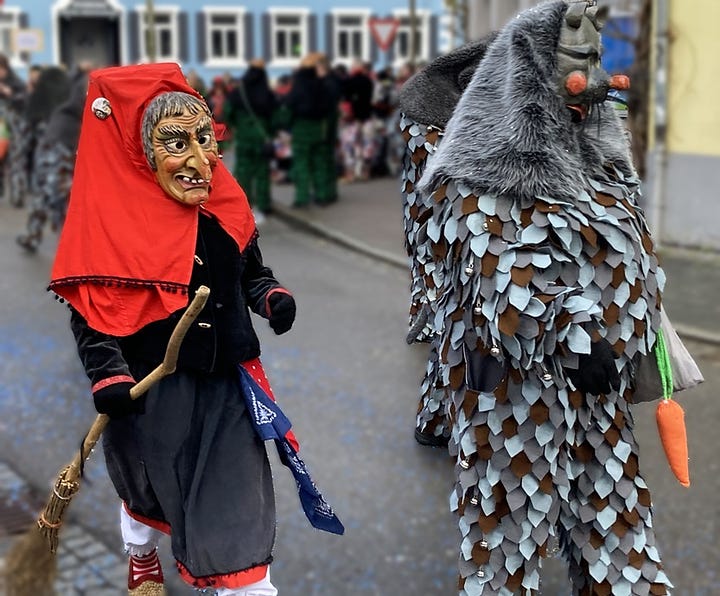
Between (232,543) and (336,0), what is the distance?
33207 millimetres

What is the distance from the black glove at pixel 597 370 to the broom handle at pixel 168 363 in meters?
0.95

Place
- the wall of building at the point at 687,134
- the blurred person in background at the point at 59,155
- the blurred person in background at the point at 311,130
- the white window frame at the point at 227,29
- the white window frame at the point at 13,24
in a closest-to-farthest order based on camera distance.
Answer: the blurred person in background at the point at 59,155 → the wall of building at the point at 687,134 → the blurred person in background at the point at 311,130 → the white window frame at the point at 13,24 → the white window frame at the point at 227,29

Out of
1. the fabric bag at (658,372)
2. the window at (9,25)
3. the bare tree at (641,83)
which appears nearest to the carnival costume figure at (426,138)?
the fabric bag at (658,372)

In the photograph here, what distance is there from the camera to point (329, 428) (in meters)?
5.86

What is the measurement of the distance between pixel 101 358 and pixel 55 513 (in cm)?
55

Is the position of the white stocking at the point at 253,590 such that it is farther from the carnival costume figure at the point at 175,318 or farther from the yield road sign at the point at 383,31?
the yield road sign at the point at 383,31

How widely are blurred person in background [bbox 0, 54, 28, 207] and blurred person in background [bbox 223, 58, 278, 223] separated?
277 centimetres

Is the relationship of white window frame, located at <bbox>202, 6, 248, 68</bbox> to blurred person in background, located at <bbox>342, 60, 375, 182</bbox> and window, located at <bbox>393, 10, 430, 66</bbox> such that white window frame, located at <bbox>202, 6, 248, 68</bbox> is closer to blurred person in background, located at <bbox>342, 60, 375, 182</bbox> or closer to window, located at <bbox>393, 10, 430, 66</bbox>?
window, located at <bbox>393, 10, 430, 66</bbox>

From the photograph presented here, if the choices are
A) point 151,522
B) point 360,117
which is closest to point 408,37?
point 360,117

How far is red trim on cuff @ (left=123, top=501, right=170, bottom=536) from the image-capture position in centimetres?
321

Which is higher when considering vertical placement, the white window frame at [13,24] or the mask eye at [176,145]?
the white window frame at [13,24]

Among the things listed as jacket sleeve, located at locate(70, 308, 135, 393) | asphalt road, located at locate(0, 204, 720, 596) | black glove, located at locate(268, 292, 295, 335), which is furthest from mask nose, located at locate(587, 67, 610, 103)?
asphalt road, located at locate(0, 204, 720, 596)

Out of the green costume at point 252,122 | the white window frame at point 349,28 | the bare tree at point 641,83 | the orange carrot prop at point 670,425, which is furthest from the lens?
the white window frame at point 349,28

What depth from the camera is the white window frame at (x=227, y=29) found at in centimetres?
3372
